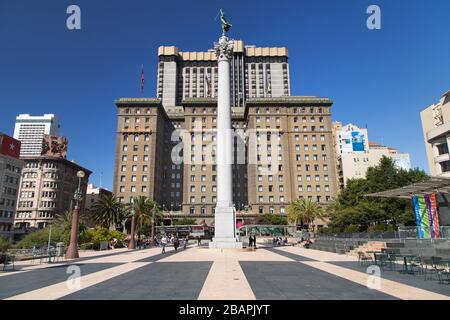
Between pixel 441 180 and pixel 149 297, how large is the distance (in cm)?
2489

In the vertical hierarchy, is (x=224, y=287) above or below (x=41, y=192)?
below

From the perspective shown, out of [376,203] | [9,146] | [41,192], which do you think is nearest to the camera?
[376,203]

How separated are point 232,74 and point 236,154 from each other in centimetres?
5891

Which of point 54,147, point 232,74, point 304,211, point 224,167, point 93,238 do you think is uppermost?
point 232,74

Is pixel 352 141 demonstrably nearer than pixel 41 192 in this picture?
No

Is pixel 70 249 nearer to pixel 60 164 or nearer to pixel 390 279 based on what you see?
pixel 390 279

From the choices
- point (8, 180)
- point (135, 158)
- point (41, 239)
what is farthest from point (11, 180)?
point (41, 239)

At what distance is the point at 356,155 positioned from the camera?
123750mm

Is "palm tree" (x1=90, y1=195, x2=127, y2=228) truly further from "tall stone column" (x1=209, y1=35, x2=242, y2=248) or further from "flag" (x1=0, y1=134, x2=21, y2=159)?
"flag" (x1=0, y1=134, x2=21, y2=159)

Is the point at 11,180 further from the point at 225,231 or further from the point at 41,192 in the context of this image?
the point at 225,231

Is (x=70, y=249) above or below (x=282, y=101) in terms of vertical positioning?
below

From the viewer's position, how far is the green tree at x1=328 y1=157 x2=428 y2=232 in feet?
157

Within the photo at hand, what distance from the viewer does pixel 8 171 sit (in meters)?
79.9
